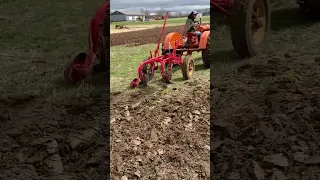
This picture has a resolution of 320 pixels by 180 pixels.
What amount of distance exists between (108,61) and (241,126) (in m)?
1.96

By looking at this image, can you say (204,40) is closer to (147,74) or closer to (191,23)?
(191,23)

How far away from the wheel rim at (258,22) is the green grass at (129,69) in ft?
2.77

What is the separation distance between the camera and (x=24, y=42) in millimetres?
6117

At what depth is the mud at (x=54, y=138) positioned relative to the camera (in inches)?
126

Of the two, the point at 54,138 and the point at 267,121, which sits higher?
the point at 267,121

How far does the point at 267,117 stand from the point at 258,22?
7.25ft

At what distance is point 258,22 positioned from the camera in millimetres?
5469

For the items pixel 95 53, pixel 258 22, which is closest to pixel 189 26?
pixel 258 22

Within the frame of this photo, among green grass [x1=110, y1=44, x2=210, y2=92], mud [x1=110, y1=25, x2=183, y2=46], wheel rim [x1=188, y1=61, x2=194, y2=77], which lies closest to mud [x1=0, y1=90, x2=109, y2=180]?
green grass [x1=110, y1=44, x2=210, y2=92]

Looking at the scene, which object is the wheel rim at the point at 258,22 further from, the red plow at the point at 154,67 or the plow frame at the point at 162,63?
the red plow at the point at 154,67

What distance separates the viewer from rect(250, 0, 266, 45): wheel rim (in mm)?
5375

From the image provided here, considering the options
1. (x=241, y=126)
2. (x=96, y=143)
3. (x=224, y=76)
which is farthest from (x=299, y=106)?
(x=96, y=143)

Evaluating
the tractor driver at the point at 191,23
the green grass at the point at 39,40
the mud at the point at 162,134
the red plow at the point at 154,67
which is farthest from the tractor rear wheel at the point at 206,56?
the green grass at the point at 39,40

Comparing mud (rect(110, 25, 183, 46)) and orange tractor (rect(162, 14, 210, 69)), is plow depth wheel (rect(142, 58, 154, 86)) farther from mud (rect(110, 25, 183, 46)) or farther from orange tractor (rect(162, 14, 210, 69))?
mud (rect(110, 25, 183, 46))
